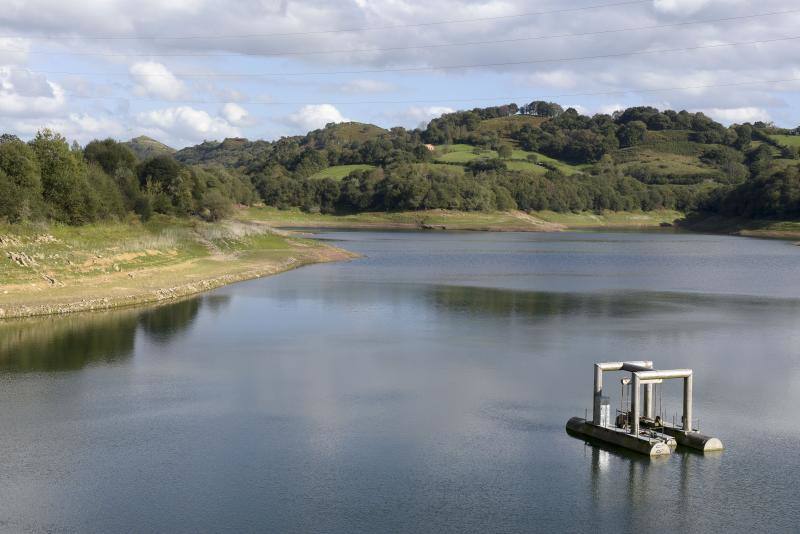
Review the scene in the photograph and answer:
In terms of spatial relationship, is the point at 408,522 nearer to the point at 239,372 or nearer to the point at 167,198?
the point at 239,372

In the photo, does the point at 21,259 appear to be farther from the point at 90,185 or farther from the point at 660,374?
the point at 660,374

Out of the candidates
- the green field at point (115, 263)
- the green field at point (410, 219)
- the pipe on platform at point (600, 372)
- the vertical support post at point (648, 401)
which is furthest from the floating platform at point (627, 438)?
the green field at point (410, 219)

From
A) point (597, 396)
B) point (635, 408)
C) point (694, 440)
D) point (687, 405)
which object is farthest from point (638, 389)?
point (694, 440)

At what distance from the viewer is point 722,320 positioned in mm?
46688

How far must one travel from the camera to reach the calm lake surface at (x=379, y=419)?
19.0 meters

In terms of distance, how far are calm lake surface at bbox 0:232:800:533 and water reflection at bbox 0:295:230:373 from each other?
7.5 inches

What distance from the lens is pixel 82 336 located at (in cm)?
3866

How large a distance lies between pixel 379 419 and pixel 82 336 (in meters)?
18.8

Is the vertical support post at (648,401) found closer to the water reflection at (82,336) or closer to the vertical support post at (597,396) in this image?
the vertical support post at (597,396)

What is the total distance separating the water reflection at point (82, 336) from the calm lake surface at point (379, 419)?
7.5 inches

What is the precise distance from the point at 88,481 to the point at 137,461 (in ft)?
5.21

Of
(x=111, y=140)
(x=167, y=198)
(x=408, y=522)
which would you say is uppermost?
(x=111, y=140)

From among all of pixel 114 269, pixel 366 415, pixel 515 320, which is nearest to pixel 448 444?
pixel 366 415

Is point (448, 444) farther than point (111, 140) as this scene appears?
No
